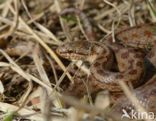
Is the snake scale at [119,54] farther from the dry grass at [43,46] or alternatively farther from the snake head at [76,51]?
the dry grass at [43,46]

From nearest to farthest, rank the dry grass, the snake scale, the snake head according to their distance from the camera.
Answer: the dry grass → the snake scale → the snake head

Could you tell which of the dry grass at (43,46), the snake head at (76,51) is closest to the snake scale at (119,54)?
the snake head at (76,51)

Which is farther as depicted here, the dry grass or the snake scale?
the snake scale

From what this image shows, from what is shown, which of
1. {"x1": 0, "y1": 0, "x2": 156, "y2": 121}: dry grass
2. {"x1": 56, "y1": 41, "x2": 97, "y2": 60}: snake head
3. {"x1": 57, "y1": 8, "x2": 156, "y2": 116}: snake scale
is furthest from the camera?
{"x1": 56, "y1": 41, "x2": 97, "y2": 60}: snake head

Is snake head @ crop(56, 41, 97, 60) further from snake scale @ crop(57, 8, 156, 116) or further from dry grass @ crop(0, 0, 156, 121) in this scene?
dry grass @ crop(0, 0, 156, 121)

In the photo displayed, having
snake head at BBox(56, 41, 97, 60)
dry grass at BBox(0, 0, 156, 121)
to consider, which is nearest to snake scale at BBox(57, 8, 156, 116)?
snake head at BBox(56, 41, 97, 60)

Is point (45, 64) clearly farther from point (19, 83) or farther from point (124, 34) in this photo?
point (124, 34)
